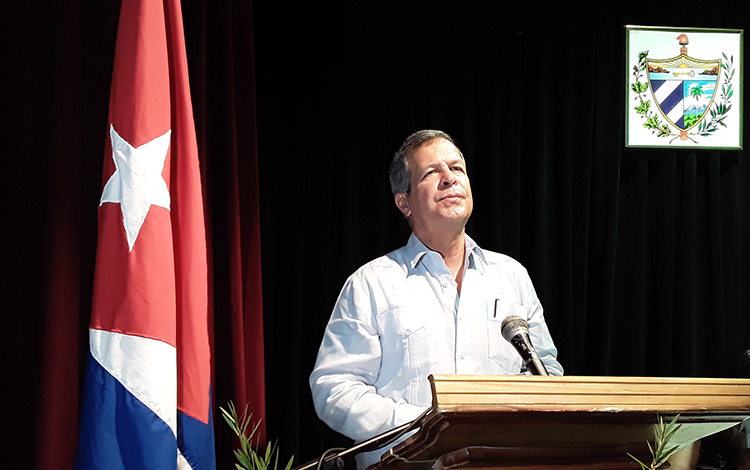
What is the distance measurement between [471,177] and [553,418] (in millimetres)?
2025

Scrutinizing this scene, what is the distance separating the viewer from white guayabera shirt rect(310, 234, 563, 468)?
7.18ft

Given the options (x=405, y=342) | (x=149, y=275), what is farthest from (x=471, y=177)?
(x=149, y=275)

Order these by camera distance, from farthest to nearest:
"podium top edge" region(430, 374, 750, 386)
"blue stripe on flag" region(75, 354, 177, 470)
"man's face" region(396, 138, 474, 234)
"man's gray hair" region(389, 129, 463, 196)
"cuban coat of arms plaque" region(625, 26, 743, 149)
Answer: "cuban coat of arms plaque" region(625, 26, 743, 149) < "man's gray hair" region(389, 129, 463, 196) < "man's face" region(396, 138, 474, 234) < "blue stripe on flag" region(75, 354, 177, 470) < "podium top edge" region(430, 374, 750, 386)

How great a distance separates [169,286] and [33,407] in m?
0.50

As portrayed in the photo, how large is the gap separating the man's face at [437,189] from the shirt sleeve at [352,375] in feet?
1.15

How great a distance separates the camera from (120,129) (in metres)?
1.87

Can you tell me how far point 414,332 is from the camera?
2.23 meters

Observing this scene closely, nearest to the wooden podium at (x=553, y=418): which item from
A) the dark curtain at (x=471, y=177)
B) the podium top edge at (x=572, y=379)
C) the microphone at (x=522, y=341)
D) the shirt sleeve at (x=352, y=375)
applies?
the podium top edge at (x=572, y=379)

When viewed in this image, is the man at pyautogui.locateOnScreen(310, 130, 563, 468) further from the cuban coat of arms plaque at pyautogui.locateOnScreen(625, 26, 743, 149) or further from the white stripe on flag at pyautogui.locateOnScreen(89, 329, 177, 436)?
the cuban coat of arms plaque at pyautogui.locateOnScreen(625, 26, 743, 149)

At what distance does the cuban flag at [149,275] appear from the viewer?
1757 millimetres

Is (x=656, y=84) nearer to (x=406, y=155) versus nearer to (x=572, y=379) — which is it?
(x=406, y=155)

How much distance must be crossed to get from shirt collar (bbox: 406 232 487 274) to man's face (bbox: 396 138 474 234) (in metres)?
0.06

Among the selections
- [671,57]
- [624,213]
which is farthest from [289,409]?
[671,57]

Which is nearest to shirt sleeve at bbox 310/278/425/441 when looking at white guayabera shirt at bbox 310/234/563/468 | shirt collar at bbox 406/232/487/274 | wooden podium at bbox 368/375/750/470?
white guayabera shirt at bbox 310/234/563/468
